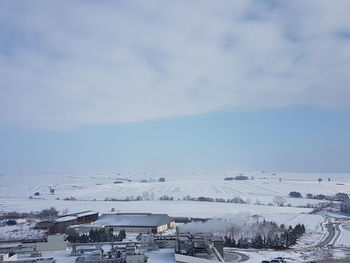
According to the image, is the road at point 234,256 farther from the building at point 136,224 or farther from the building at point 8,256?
the building at point 8,256

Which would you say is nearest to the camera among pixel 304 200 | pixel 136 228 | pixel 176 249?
pixel 176 249

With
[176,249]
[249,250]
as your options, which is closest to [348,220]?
[249,250]

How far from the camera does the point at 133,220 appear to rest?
23281 mm

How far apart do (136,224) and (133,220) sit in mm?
881

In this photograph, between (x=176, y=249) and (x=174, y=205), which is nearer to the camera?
(x=176, y=249)

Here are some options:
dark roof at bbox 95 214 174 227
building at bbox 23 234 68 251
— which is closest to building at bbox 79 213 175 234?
dark roof at bbox 95 214 174 227

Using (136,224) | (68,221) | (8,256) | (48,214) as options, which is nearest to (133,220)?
(136,224)

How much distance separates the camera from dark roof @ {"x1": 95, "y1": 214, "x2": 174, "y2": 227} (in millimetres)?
22380

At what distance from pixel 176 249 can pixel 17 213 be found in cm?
2214

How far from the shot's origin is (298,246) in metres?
18.0

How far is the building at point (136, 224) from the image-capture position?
2182 cm

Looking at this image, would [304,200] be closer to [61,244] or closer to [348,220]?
[348,220]

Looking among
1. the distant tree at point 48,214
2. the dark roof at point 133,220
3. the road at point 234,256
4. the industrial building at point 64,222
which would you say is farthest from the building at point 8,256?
the distant tree at point 48,214

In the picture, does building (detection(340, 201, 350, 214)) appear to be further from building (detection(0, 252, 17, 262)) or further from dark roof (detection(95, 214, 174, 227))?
building (detection(0, 252, 17, 262))
